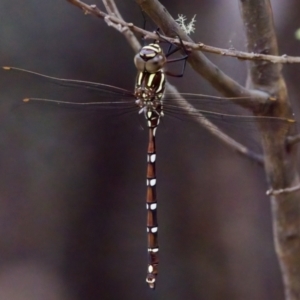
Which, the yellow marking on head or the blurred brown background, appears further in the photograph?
the blurred brown background

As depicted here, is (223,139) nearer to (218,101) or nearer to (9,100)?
(218,101)

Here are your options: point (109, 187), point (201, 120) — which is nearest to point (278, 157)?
point (201, 120)

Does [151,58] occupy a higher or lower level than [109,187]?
higher

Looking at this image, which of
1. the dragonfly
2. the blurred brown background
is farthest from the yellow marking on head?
the blurred brown background

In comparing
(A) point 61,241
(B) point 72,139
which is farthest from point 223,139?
(A) point 61,241

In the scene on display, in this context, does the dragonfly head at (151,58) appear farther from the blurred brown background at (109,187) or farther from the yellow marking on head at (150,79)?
the blurred brown background at (109,187)

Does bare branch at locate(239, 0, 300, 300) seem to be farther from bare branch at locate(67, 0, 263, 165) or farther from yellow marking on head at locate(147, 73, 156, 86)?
yellow marking on head at locate(147, 73, 156, 86)

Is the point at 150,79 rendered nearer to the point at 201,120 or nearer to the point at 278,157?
the point at 201,120
